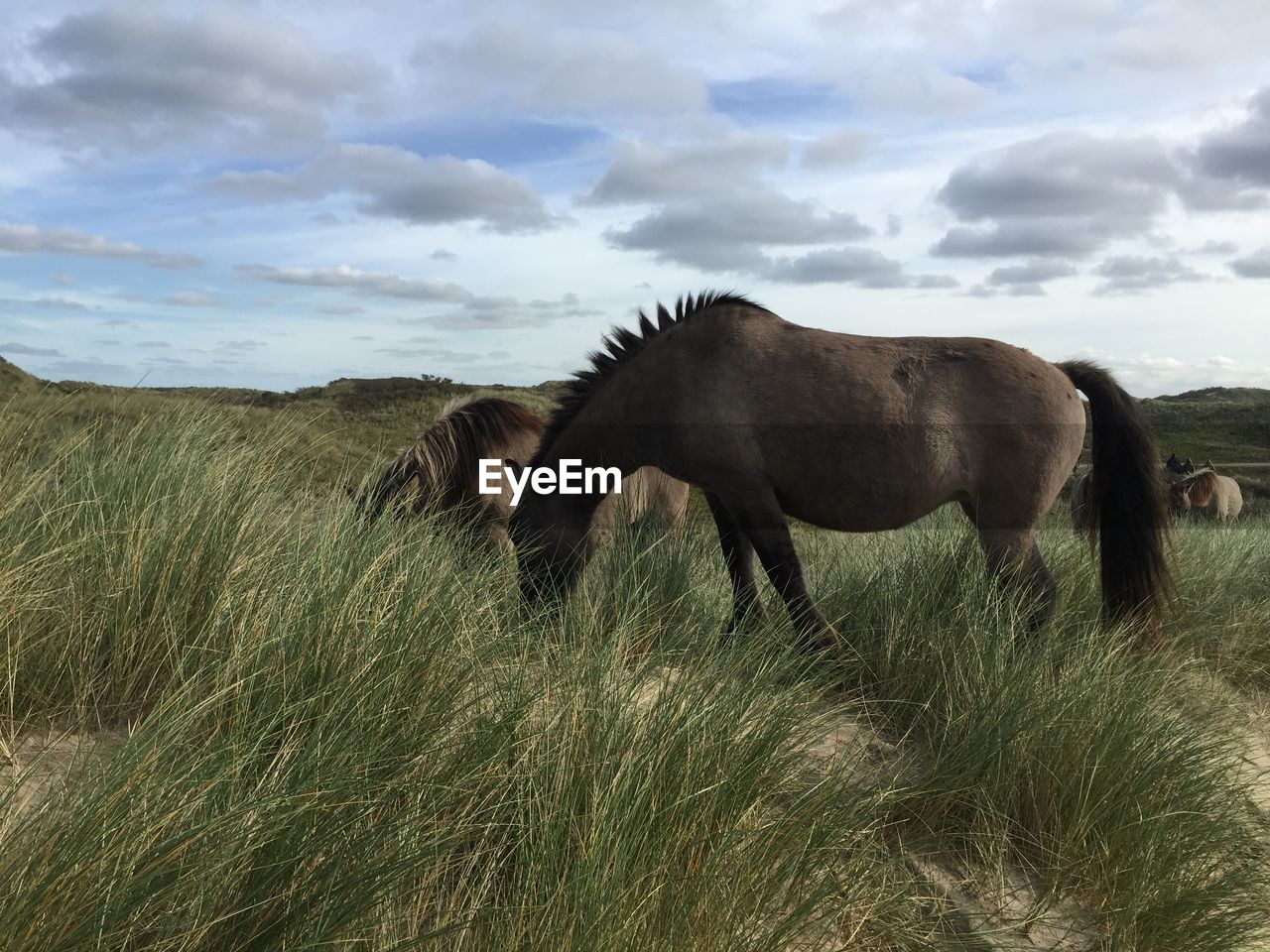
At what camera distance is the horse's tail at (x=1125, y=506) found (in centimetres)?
534

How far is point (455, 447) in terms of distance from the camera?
7359 mm

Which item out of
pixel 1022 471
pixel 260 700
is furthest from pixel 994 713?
pixel 260 700

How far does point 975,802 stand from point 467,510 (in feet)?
15.5

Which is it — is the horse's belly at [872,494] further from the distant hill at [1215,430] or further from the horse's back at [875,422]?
the distant hill at [1215,430]

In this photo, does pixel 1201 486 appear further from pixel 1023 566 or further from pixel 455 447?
pixel 455 447

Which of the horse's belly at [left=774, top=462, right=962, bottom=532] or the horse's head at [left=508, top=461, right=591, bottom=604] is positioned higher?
the horse's belly at [left=774, top=462, right=962, bottom=532]

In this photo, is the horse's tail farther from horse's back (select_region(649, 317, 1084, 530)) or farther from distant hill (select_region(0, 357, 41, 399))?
distant hill (select_region(0, 357, 41, 399))

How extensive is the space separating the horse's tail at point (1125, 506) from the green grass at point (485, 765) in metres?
0.87

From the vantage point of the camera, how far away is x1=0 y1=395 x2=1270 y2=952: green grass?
2.04 m

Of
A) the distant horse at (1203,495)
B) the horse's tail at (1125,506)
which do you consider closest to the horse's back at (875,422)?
the horse's tail at (1125,506)

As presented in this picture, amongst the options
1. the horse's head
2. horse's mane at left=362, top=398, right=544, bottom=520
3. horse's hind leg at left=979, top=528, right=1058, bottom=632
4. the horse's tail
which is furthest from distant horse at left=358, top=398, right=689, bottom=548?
the horse's tail

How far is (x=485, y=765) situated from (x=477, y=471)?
504cm

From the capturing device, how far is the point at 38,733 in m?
2.83

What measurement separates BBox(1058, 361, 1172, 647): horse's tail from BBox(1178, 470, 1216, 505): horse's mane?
12259 mm
